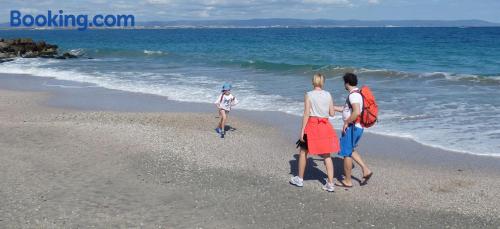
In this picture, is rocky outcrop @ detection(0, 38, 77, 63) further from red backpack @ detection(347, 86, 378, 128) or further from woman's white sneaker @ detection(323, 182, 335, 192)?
red backpack @ detection(347, 86, 378, 128)

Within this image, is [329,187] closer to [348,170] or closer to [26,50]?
[348,170]

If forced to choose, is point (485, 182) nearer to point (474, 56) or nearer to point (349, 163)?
point (349, 163)

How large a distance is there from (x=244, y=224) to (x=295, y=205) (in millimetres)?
872

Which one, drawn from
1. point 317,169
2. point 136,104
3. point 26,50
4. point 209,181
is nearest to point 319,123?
point 317,169

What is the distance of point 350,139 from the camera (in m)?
7.18

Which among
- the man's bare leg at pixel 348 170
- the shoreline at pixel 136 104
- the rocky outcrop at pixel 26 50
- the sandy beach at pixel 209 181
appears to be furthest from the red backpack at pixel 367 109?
the rocky outcrop at pixel 26 50

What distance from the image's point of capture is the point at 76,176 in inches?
296

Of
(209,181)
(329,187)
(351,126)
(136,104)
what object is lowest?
(136,104)

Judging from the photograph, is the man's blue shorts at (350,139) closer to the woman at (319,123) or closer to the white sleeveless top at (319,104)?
the woman at (319,123)

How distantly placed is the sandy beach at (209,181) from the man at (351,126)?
204 mm

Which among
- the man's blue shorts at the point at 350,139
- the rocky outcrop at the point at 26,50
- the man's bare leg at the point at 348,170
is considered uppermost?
the man's blue shorts at the point at 350,139

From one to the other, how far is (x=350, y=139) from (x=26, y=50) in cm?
3990

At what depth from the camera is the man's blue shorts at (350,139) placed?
23.4 feet

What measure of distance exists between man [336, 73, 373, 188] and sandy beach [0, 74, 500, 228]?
20 cm
